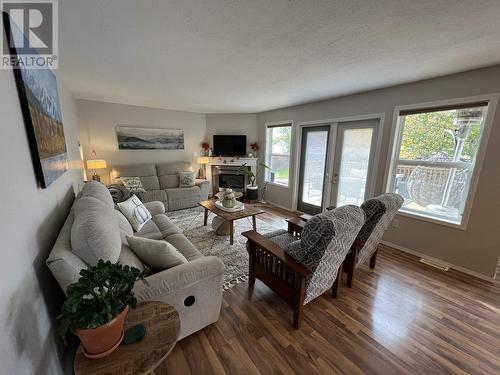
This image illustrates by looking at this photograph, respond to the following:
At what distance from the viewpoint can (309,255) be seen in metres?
1.49

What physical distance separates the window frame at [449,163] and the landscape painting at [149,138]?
4538 millimetres

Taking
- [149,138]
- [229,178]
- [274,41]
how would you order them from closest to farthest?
[274,41], [149,138], [229,178]

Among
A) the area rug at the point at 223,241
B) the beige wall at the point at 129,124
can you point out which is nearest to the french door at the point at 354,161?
the area rug at the point at 223,241

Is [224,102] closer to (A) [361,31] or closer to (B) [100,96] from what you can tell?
(B) [100,96]

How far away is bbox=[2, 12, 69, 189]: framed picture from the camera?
3.49ft

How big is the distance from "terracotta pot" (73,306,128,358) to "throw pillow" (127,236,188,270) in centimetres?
57

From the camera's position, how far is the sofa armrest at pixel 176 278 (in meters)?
1.22

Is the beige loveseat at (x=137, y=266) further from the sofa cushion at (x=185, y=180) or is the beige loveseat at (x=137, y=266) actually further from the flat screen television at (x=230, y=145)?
the flat screen television at (x=230, y=145)

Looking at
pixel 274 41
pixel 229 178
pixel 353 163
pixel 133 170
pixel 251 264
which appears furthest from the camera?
pixel 229 178

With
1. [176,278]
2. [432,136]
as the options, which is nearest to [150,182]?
[176,278]

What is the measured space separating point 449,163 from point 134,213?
3.95 meters

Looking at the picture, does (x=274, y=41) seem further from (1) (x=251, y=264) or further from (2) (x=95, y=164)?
(2) (x=95, y=164)

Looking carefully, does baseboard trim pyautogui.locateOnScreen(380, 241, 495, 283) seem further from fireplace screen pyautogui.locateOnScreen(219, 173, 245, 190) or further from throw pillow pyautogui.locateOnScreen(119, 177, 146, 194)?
throw pillow pyautogui.locateOnScreen(119, 177, 146, 194)

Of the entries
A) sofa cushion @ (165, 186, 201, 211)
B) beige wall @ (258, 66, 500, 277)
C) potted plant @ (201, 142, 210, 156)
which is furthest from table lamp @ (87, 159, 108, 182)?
beige wall @ (258, 66, 500, 277)
